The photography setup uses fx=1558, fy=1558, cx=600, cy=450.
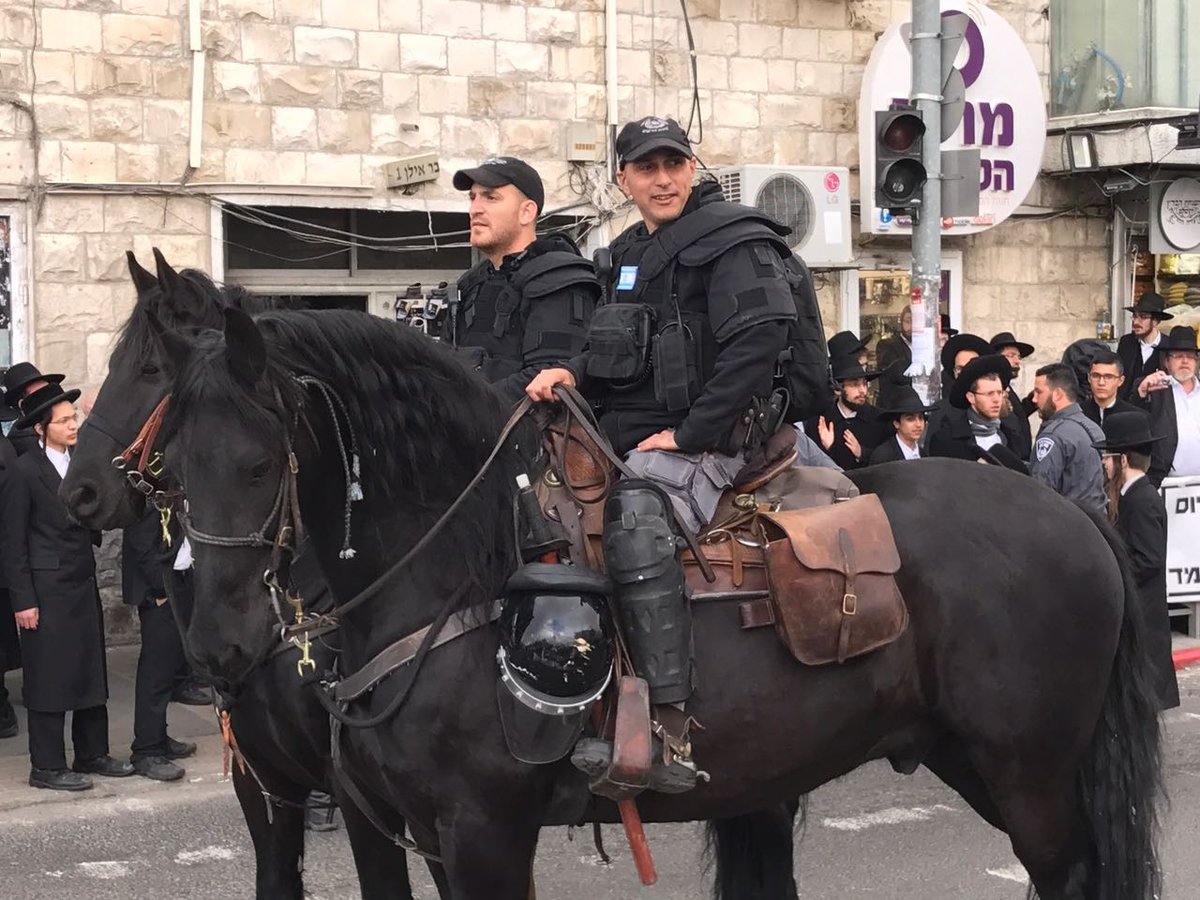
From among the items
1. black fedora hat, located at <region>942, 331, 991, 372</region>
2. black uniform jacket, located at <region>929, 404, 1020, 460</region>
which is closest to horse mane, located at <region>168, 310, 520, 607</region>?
black uniform jacket, located at <region>929, 404, 1020, 460</region>

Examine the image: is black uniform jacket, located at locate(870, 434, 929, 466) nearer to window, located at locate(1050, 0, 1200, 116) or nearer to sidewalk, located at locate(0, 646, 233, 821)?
sidewalk, located at locate(0, 646, 233, 821)

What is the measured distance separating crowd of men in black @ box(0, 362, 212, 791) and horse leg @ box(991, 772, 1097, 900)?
491 centimetres

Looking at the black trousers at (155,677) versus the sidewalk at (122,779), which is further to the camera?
the black trousers at (155,677)

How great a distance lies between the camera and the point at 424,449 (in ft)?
14.0

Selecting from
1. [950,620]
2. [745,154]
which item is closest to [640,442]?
[950,620]

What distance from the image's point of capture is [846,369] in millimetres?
11023

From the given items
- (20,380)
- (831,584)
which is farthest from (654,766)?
(20,380)

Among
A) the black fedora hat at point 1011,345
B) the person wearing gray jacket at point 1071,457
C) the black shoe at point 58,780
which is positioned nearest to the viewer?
the black shoe at point 58,780

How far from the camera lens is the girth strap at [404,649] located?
13.7 feet

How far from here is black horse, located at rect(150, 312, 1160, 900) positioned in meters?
A: 3.80

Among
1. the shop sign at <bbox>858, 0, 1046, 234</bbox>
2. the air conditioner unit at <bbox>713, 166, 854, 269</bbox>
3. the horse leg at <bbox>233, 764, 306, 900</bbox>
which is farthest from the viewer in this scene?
the shop sign at <bbox>858, 0, 1046, 234</bbox>

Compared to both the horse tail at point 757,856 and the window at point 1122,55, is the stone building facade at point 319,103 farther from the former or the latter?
the horse tail at point 757,856

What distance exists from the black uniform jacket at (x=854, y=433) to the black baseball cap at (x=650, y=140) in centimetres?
597

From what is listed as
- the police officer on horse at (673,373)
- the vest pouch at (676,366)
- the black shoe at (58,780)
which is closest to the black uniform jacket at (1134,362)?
the black shoe at (58,780)
